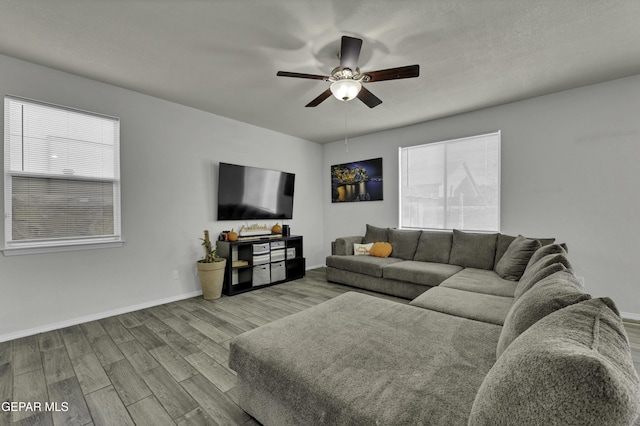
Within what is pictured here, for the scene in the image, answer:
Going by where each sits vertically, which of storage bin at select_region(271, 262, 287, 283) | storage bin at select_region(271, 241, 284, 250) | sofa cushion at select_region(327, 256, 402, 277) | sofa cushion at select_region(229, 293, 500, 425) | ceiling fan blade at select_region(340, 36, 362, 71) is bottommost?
storage bin at select_region(271, 262, 287, 283)

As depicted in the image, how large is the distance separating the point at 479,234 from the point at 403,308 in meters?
2.40

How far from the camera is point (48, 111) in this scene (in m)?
2.78

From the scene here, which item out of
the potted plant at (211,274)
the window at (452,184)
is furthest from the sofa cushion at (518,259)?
the potted plant at (211,274)

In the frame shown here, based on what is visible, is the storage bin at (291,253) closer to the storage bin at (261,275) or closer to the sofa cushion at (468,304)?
the storage bin at (261,275)

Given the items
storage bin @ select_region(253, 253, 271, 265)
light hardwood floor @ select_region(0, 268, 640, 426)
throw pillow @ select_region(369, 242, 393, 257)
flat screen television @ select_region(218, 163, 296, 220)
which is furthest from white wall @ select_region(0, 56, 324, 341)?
throw pillow @ select_region(369, 242, 393, 257)

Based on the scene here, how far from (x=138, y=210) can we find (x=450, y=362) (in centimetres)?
364

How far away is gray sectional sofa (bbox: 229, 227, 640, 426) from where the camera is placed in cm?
57

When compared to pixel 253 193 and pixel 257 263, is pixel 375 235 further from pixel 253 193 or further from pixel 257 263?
pixel 253 193

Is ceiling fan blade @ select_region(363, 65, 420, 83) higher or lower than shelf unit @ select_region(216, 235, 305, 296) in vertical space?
higher

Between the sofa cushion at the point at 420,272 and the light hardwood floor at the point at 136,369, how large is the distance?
1.52m

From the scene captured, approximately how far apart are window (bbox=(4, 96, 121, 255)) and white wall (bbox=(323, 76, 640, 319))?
4909mm

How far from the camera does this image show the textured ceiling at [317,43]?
192 centimetres

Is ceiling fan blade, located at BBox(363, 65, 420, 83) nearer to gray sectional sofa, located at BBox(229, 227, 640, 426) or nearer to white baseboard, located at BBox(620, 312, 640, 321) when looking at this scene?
gray sectional sofa, located at BBox(229, 227, 640, 426)

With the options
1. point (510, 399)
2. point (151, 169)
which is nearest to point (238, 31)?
point (151, 169)
